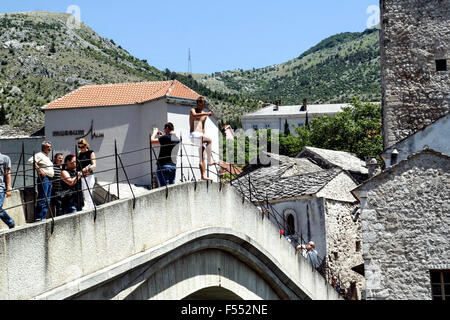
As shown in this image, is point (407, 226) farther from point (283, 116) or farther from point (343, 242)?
point (283, 116)

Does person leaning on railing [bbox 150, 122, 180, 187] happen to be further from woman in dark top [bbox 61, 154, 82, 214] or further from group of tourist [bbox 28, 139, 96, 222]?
woman in dark top [bbox 61, 154, 82, 214]

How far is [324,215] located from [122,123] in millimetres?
8120

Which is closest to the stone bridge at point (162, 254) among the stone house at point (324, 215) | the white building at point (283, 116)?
the stone house at point (324, 215)

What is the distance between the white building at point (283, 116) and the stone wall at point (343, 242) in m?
86.6

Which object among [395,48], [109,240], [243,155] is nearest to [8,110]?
[243,155]

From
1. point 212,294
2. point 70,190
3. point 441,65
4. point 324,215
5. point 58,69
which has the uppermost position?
point 58,69

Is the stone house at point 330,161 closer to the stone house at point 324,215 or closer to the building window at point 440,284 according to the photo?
the stone house at point 324,215

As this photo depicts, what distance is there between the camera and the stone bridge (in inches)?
340

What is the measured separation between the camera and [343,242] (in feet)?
87.5

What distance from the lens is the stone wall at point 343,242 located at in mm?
25812

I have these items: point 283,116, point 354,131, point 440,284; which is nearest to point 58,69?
point 283,116

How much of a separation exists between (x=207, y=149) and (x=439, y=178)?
28.2 feet

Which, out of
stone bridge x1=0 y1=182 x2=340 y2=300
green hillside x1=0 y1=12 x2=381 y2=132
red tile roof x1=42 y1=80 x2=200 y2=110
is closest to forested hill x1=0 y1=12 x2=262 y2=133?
green hillside x1=0 y1=12 x2=381 y2=132
